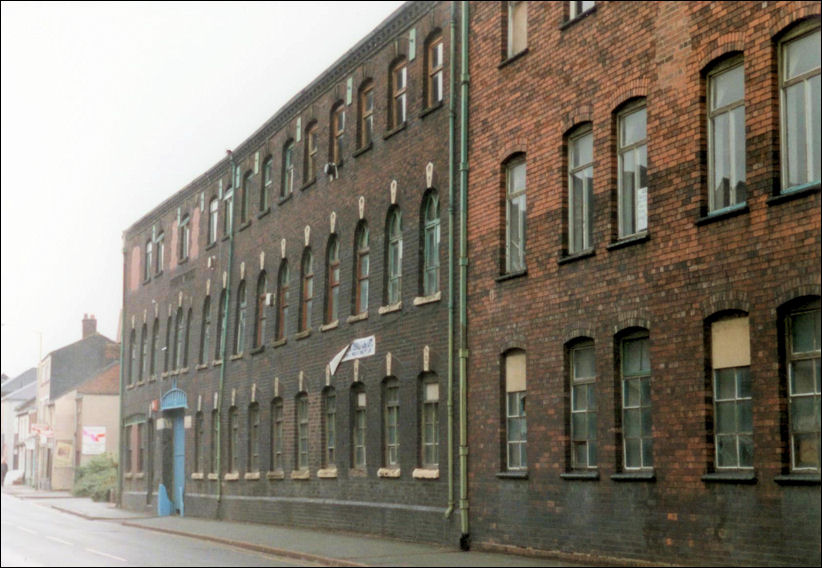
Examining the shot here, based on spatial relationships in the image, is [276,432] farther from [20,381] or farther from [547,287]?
[20,381]

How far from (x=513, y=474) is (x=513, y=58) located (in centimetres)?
720

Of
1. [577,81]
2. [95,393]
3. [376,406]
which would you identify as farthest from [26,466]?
[577,81]

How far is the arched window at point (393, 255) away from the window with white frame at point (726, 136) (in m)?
10.6

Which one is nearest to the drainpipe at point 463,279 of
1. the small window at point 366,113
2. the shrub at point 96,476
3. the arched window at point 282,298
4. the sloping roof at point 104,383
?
the small window at point 366,113

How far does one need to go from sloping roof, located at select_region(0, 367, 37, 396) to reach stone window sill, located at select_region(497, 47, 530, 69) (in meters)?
110

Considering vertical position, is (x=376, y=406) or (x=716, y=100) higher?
(x=716, y=100)

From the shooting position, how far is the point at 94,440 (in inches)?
2963

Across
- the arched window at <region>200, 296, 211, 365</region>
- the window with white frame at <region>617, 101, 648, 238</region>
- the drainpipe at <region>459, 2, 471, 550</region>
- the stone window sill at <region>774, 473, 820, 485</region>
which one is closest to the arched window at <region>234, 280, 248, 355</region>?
the arched window at <region>200, 296, 211, 365</region>

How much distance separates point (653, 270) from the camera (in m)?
18.4

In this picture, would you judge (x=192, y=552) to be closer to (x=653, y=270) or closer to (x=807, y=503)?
(x=653, y=270)

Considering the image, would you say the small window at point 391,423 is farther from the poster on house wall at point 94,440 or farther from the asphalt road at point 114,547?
the poster on house wall at point 94,440

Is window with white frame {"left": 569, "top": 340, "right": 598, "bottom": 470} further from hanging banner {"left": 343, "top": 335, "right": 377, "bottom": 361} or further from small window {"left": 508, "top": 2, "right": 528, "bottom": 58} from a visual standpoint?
hanging banner {"left": 343, "top": 335, "right": 377, "bottom": 361}

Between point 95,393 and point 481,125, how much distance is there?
5941cm

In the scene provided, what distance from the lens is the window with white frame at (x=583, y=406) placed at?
Result: 65.5ft
